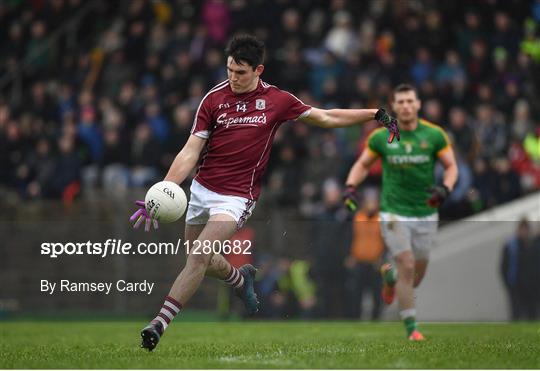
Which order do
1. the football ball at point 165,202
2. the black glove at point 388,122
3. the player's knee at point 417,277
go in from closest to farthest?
1. the football ball at point 165,202
2. the black glove at point 388,122
3. the player's knee at point 417,277

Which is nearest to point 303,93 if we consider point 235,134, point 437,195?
point 437,195

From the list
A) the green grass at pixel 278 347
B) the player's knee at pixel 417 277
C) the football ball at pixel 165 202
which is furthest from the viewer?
the player's knee at pixel 417 277

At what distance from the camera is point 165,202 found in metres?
10.4

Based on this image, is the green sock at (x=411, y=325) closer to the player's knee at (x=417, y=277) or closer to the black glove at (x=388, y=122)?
the player's knee at (x=417, y=277)

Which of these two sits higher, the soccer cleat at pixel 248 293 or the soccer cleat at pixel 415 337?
the soccer cleat at pixel 248 293

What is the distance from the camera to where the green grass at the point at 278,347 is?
9.50 m

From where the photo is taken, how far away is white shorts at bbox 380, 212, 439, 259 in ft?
44.0

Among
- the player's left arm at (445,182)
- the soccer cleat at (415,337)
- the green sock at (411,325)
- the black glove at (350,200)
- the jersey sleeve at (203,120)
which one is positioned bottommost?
the soccer cleat at (415,337)

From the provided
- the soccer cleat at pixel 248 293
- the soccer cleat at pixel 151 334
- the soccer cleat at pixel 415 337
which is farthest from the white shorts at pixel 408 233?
the soccer cleat at pixel 151 334

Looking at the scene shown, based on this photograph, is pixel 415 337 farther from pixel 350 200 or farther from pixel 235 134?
pixel 235 134

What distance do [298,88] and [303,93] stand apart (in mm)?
260

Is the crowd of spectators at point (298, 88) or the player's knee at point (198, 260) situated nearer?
the player's knee at point (198, 260)

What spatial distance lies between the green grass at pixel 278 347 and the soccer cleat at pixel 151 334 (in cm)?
11

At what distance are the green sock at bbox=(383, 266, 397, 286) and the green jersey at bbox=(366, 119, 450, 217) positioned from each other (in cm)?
105
